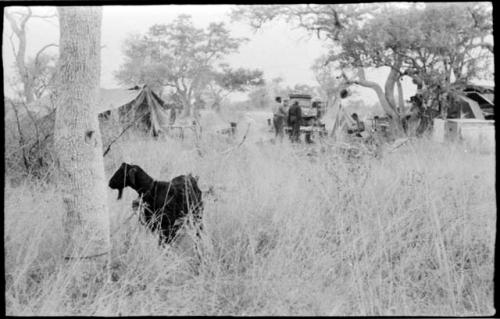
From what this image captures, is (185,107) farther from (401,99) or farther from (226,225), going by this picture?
(226,225)

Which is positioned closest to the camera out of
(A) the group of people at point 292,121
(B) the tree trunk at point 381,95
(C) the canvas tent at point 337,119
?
(A) the group of people at point 292,121

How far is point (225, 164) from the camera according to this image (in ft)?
14.5

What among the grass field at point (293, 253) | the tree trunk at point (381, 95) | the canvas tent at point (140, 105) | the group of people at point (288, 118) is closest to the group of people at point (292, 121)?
the group of people at point (288, 118)

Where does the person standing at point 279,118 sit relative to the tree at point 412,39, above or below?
below

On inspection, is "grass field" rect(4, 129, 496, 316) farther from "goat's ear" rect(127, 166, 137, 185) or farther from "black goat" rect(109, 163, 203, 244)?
"goat's ear" rect(127, 166, 137, 185)

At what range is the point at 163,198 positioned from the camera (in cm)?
279

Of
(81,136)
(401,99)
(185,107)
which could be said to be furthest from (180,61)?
(81,136)

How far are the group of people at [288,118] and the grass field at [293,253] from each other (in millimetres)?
3537

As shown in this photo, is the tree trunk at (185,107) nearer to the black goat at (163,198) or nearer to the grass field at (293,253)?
the grass field at (293,253)

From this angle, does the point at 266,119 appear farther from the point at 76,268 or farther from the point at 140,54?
the point at 76,268

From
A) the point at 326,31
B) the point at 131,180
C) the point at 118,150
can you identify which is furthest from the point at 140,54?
the point at 131,180

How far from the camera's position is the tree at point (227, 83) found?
12180mm

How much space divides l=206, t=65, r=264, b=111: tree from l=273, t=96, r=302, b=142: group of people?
3.30m

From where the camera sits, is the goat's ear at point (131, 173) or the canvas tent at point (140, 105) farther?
the canvas tent at point (140, 105)
